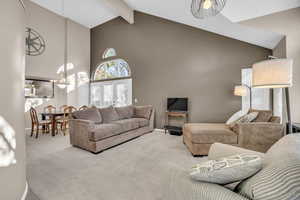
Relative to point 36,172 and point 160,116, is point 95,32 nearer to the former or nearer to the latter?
point 160,116

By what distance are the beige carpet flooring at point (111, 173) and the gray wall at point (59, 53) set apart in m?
3.26

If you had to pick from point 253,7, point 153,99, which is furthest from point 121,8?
point 253,7

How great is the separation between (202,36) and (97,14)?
15.1 feet

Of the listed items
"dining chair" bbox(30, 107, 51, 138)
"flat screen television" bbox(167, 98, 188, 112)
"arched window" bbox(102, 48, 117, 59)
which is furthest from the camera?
"arched window" bbox(102, 48, 117, 59)

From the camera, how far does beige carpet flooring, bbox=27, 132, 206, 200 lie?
1200mm

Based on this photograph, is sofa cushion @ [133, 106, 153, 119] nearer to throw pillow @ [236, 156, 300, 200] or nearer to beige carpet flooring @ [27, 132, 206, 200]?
beige carpet flooring @ [27, 132, 206, 200]

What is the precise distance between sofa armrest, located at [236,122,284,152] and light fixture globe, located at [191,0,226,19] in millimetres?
1963

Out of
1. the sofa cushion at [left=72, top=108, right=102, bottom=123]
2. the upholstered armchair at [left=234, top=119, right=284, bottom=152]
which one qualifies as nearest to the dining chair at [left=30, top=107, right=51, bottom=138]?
the sofa cushion at [left=72, top=108, right=102, bottom=123]

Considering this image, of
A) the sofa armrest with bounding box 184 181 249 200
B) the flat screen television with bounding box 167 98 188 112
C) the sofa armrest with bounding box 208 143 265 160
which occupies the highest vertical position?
the flat screen television with bounding box 167 98 188 112

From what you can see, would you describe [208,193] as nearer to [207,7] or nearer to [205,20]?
[207,7]

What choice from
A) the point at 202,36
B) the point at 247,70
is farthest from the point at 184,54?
the point at 247,70

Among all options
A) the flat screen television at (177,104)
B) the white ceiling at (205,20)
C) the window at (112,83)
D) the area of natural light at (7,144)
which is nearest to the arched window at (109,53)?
the window at (112,83)

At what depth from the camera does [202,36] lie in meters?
4.57

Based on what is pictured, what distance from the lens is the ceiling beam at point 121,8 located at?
183 inches
